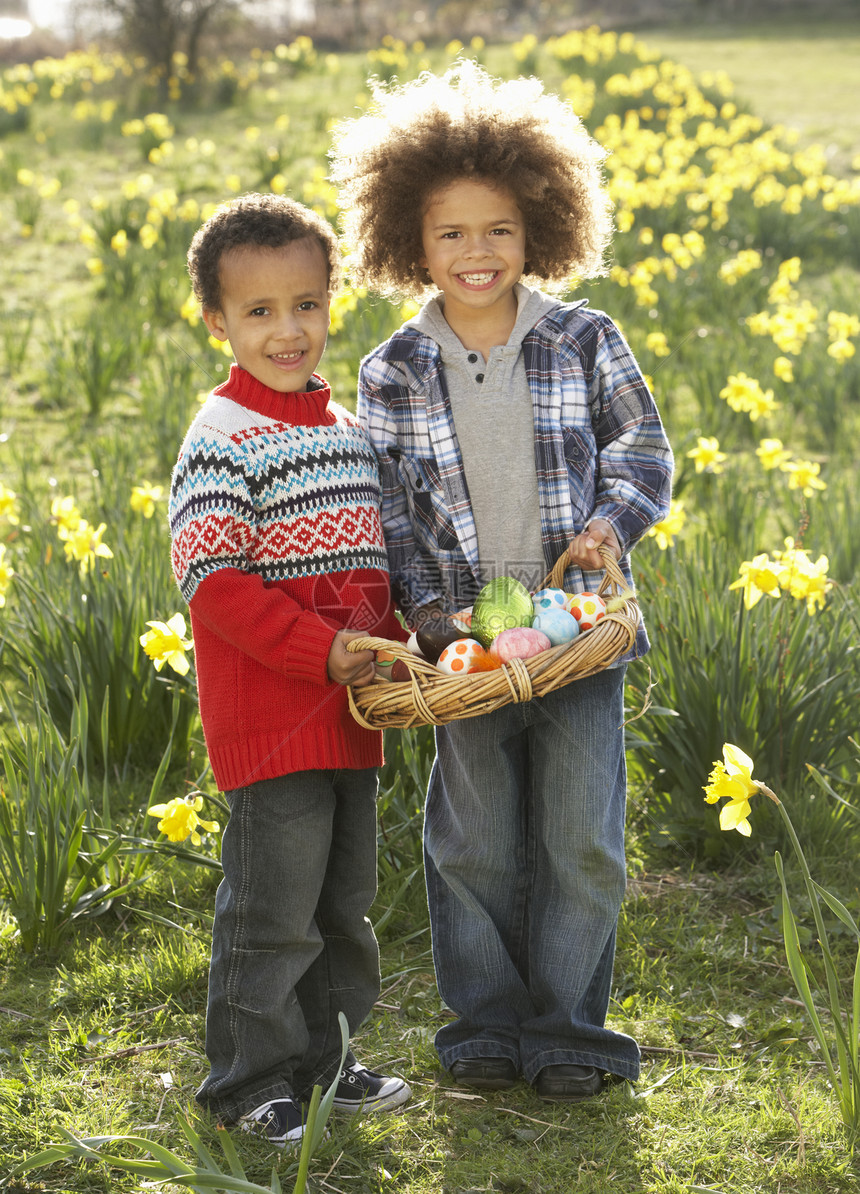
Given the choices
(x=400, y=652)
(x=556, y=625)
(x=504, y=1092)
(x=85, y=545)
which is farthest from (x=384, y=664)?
(x=85, y=545)

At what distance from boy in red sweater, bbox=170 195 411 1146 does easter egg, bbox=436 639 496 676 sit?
128mm

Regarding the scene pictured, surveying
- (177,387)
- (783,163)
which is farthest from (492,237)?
(783,163)

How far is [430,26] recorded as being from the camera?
23922 millimetres

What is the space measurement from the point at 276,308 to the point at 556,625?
0.70 m

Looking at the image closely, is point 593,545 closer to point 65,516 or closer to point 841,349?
point 65,516

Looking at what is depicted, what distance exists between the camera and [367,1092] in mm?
2006

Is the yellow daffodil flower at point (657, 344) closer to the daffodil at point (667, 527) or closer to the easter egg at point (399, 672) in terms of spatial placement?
the daffodil at point (667, 527)

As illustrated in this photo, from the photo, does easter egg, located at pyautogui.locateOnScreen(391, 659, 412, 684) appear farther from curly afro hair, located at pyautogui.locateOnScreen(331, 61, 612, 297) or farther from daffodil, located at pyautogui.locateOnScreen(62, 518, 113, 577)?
daffodil, located at pyautogui.locateOnScreen(62, 518, 113, 577)

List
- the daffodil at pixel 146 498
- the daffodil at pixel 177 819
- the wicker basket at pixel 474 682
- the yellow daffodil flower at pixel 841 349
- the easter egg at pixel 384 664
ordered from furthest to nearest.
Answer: the yellow daffodil flower at pixel 841 349 < the daffodil at pixel 146 498 < the daffodil at pixel 177 819 < the easter egg at pixel 384 664 < the wicker basket at pixel 474 682

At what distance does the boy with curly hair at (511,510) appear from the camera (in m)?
1.97

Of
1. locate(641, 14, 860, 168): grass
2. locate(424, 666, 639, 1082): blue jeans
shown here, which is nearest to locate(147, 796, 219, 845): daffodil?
locate(424, 666, 639, 1082): blue jeans

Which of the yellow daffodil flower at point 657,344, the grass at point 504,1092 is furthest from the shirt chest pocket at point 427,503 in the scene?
the yellow daffodil flower at point 657,344

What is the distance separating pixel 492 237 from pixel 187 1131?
1493 millimetres

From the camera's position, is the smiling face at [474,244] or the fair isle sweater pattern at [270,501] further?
the smiling face at [474,244]
